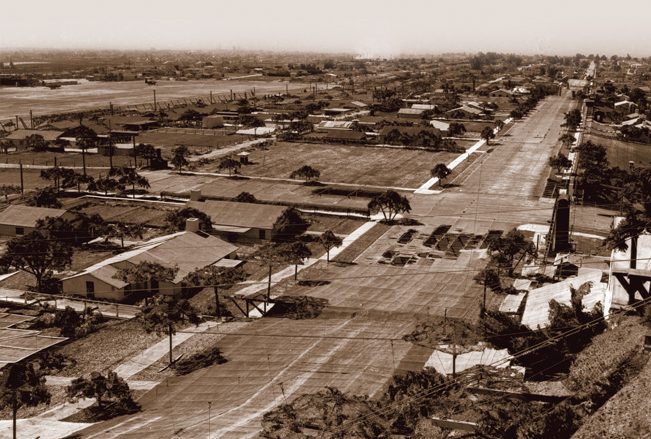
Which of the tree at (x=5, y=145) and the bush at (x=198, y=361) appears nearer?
the bush at (x=198, y=361)

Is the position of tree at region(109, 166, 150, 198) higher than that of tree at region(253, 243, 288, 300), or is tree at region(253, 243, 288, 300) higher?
tree at region(109, 166, 150, 198)

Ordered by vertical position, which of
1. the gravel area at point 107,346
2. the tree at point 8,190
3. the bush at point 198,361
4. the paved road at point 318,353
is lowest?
the gravel area at point 107,346

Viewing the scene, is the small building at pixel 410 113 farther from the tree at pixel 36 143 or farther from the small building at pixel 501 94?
the tree at pixel 36 143

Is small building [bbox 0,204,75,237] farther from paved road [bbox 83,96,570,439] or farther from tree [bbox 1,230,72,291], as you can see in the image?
paved road [bbox 83,96,570,439]

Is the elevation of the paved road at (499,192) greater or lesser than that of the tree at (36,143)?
lesser

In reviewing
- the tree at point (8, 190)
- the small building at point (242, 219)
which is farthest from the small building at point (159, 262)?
the tree at point (8, 190)

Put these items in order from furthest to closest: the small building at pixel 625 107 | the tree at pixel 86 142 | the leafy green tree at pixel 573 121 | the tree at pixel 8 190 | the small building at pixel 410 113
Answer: the small building at pixel 625 107
the small building at pixel 410 113
the leafy green tree at pixel 573 121
the tree at pixel 86 142
the tree at pixel 8 190

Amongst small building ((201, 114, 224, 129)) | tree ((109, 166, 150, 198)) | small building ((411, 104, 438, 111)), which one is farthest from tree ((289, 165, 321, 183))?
small building ((411, 104, 438, 111))

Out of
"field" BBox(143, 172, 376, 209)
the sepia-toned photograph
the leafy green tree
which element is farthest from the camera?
the leafy green tree
